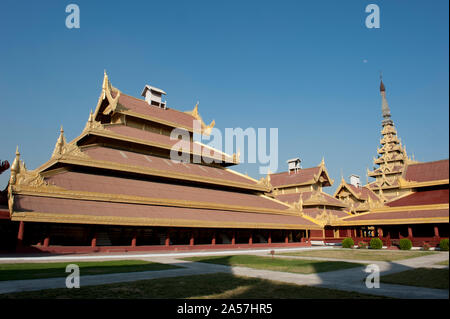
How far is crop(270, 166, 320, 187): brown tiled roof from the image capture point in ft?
176

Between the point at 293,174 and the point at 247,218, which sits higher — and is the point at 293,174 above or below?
above

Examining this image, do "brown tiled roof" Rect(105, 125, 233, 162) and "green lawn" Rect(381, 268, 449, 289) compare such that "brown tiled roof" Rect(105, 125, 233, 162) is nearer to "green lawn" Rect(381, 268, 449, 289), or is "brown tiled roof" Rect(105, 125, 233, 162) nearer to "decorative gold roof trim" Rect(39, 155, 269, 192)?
"decorative gold roof trim" Rect(39, 155, 269, 192)

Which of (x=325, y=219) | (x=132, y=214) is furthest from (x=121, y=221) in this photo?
(x=325, y=219)

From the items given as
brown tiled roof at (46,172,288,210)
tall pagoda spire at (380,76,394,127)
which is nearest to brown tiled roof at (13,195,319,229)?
brown tiled roof at (46,172,288,210)

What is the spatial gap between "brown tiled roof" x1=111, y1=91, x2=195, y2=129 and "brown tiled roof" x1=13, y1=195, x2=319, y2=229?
46.7 ft

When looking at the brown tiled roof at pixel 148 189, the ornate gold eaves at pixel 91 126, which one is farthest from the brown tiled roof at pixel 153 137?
the brown tiled roof at pixel 148 189

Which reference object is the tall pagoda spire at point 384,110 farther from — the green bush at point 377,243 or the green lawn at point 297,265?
the green lawn at point 297,265

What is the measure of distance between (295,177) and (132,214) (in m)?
38.3

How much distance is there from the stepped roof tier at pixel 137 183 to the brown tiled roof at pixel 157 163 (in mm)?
118

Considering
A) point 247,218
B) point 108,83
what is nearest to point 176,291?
point 247,218

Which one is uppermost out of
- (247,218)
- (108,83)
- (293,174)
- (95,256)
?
(108,83)
